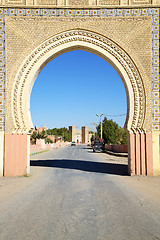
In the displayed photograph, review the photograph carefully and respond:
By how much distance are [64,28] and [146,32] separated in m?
3.11

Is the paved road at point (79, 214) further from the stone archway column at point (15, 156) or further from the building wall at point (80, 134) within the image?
the building wall at point (80, 134)

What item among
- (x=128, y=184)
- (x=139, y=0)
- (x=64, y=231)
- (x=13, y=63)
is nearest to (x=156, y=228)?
(x=64, y=231)

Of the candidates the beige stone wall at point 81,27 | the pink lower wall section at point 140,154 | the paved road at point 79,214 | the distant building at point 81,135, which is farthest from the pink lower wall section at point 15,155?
the distant building at point 81,135

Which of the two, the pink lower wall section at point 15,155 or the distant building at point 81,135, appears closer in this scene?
the pink lower wall section at point 15,155

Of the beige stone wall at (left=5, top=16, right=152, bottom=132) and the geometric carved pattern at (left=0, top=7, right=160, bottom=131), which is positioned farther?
the beige stone wall at (left=5, top=16, right=152, bottom=132)

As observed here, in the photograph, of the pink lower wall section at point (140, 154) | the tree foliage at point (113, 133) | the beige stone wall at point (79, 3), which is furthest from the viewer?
the tree foliage at point (113, 133)

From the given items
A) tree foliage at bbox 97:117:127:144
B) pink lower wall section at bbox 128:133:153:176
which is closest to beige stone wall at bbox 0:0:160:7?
pink lower wall section at bbox 128:133:153:176

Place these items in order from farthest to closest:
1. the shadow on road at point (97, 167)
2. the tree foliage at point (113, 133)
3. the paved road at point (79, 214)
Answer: the tree foliage at point (113, 133) < the shadow on road at point (97, 167) < the paved road at point (79, 214)

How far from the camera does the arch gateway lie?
8.47 m

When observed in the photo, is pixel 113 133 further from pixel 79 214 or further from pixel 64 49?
pixel 79 214

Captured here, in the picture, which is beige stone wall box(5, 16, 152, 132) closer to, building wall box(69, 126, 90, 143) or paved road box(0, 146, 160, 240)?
paved road box(0, 146, 160, 240)

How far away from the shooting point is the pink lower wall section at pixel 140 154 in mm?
8414

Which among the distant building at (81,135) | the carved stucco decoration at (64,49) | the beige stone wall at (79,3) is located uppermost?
the beige stone wall at (79,3)

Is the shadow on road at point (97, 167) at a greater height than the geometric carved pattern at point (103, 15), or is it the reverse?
the geometric carved pattern at point (103, 15)
